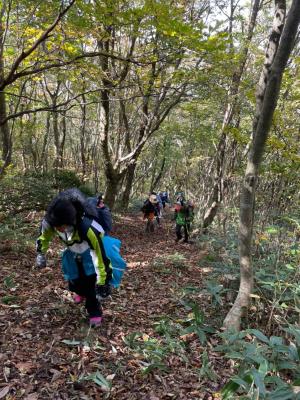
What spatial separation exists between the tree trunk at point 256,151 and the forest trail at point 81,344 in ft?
2.95

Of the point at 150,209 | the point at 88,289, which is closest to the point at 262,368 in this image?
the point at 88,289

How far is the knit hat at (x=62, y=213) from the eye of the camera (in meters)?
3.42

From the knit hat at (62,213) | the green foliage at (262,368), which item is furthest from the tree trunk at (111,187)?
the green foliage at (262,368)

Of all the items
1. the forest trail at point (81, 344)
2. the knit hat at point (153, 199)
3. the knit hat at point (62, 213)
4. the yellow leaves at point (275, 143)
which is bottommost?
the forest trail at point (81, 344)

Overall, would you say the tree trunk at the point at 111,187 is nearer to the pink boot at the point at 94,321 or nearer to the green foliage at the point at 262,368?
the pink boot at the point at 94,321

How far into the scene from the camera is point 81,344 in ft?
12.8

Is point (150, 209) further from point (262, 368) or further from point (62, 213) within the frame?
point (262, 368)

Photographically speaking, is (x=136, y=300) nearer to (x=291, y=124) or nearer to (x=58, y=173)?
(x=291, y=124)

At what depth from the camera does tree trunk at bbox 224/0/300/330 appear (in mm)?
3730

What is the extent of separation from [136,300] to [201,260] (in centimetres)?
328

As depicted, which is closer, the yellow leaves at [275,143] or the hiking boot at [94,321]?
the hiking boot at [94,321]

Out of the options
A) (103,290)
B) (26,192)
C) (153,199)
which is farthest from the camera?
(153,199)

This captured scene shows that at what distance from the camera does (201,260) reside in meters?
8.62

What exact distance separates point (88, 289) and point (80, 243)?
0.65m
